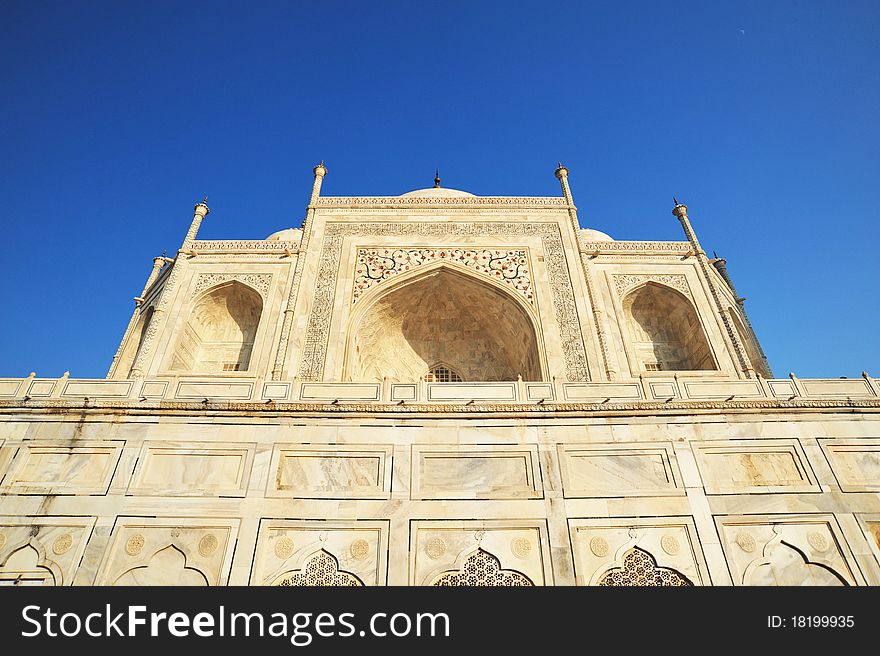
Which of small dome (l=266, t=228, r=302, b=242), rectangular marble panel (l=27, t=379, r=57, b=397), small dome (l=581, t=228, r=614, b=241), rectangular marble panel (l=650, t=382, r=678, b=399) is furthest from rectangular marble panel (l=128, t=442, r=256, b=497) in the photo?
small dome (l=581, t=228, r=614, b=241)

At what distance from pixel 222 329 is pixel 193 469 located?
22.7 feet

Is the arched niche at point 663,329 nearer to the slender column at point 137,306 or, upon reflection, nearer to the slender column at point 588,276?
the slender column at point 588,276

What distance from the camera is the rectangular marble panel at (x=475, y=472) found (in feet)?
20.1

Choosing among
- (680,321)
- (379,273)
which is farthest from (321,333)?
(680,321)

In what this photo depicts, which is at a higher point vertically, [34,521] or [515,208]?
[515,208]

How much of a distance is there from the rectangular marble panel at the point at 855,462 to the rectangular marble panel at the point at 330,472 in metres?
5.76

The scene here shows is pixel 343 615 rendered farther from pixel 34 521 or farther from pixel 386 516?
pixel 34 521

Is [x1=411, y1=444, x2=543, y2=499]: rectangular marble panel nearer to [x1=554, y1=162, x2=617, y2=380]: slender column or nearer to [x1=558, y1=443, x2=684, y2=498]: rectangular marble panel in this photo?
[x1=558, y1=443, x2=684, y2=498]: rectangular marble panel

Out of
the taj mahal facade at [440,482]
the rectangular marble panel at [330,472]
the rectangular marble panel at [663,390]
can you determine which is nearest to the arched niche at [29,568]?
the taj mahal facade at [440,482]

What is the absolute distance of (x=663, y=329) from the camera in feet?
41.6

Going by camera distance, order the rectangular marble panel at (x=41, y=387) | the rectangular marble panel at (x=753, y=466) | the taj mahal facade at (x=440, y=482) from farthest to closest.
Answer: the rectangular marble panel at (x=41, y=387), the rectangular marble panel at (x=753, y=466), the taj mahal facade at (x=440, y=482)

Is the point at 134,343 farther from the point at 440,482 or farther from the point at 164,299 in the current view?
the point at 440,482

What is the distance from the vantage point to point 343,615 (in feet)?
14.0

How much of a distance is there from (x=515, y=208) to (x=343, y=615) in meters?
11.5
